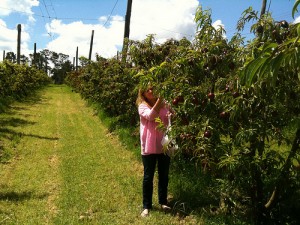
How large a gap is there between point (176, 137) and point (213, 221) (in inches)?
46.6

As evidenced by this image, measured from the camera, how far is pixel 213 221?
181 inches

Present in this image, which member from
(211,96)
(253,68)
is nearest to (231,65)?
(211,96)

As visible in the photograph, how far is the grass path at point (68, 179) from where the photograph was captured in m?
5.08

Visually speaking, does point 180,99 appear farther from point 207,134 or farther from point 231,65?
point 231,65

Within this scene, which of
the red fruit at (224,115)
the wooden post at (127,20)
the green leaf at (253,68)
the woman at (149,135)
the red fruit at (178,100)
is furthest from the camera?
the wooden post at (127,20)

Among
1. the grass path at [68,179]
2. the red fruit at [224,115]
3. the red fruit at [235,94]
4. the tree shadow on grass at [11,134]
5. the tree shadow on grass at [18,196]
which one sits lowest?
the tree shadow on grass at [18,196]

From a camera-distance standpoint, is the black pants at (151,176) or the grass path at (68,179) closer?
the black pants at (151,176)

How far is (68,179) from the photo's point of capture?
671 cm

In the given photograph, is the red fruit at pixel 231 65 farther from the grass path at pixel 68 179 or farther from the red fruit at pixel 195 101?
the grass path at pixel 68 179

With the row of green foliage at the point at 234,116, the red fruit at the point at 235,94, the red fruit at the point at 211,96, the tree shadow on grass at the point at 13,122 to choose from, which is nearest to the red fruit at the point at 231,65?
the row of green foliage at the point at 234,116

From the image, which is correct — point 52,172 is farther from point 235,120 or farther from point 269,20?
point 269,20

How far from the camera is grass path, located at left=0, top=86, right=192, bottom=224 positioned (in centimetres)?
508

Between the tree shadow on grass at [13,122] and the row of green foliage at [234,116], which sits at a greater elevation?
the row of green foliage at [234,116]

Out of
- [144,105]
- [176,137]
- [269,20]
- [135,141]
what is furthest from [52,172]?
[269,20]
